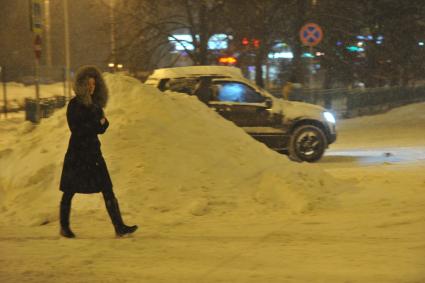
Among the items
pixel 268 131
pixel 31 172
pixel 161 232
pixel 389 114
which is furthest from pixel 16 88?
pixel 161 232

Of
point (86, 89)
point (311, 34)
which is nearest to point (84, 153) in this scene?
point (86, 89)

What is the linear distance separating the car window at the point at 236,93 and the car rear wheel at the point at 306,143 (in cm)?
103

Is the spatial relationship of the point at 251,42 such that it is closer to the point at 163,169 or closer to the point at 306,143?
the point at 306,143

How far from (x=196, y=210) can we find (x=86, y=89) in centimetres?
196

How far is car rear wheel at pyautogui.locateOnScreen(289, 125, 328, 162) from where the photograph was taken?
13.2m

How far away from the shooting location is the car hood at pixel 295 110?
1309cm

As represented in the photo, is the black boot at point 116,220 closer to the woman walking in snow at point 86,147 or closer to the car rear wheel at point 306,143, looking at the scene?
the woman walking in snow at point 86,147

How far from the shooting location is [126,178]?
8109 mm

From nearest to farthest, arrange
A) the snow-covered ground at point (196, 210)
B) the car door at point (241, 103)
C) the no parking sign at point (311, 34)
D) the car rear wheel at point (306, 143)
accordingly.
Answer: the snow-covered ground at point (196, 210) < the car door at point (241, 103) < the car rear wheel at point (306, 143) < the no parking sign at point (311, 34)

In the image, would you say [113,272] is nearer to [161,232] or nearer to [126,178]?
[161,232]

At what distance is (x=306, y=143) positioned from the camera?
522 inches

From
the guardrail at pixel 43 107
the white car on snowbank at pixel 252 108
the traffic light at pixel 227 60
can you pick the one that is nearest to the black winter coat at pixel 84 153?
the white car on snowbank at pixel 252 108

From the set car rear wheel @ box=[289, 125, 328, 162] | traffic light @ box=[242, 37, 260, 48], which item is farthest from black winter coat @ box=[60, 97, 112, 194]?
traffic light @ box=[242, 37, 260, 48]

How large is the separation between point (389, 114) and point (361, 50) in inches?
418
